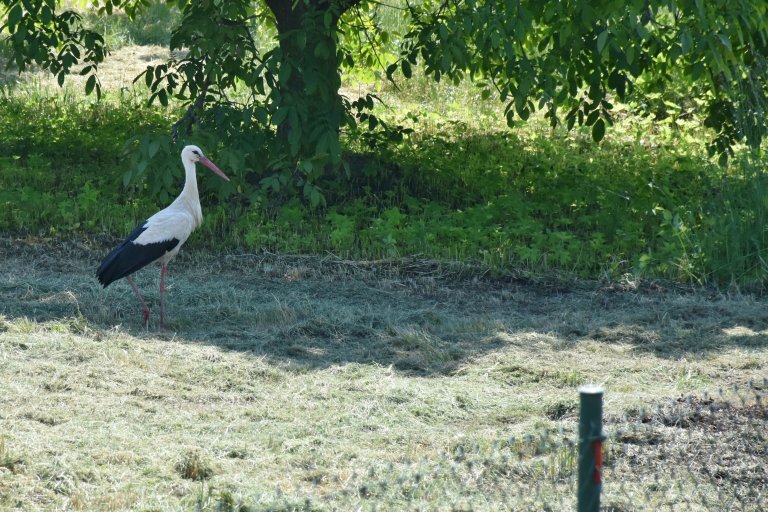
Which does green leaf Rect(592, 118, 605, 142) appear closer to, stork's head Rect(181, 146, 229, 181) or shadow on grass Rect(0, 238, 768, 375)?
shadow on grass Rect(0, 238, 768, 375)

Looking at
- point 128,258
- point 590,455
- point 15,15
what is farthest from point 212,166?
point 590,455

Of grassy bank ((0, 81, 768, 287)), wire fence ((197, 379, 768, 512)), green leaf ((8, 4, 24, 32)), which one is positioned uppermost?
green leaf ((8, 4, 24, 32))

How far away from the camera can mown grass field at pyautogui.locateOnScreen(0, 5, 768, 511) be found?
5168 millimetres

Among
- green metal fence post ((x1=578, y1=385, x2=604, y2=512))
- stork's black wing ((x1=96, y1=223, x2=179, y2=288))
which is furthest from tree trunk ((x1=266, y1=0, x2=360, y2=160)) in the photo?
green metal fence post ((x1=578, y1=385, x2=604, y2=512))

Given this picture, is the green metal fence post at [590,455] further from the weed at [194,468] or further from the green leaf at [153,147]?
the green leaf at [153,147]

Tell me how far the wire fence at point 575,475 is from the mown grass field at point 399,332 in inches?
0.6

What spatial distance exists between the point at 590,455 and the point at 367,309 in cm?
507

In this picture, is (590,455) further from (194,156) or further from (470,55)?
(470,55)

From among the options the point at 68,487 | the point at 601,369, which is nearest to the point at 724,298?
the point at 601,369

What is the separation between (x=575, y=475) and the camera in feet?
17.1

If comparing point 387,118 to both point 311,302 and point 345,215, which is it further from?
point 311,302

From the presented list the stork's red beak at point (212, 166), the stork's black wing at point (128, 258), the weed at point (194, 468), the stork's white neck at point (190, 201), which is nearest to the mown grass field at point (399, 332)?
the weed at point (194, 468)

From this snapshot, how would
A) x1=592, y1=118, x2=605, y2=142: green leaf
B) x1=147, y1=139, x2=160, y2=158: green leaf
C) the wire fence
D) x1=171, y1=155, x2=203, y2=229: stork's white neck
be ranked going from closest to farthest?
the wire fence, x1=171, y1=155, x2=203, y2=229: stork's white neck, x1=147, y1=139, x2=160, y2=158: green leaf, x1=592, y1=118, x2=605, y2=142: green leaf

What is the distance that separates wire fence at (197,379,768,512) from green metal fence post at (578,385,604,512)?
1157 millimetres
